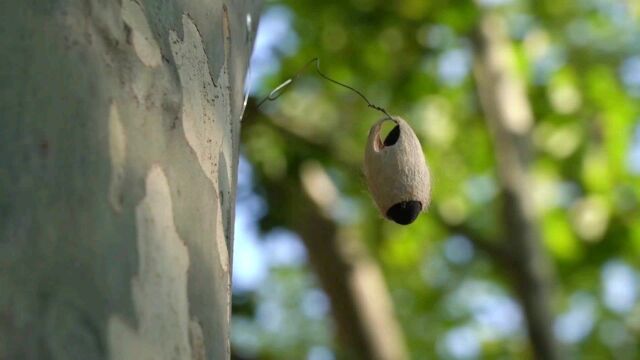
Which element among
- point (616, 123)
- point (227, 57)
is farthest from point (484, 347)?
point (227, 57)

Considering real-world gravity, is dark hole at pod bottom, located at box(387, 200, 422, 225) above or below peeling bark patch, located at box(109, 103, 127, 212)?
above

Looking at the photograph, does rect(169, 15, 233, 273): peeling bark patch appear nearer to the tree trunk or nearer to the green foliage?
the tree trunk

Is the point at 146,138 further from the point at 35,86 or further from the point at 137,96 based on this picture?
the point at 35,86

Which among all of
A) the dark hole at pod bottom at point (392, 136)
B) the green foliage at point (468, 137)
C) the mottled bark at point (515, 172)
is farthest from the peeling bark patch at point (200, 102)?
the mottled bark at point (515, 172)

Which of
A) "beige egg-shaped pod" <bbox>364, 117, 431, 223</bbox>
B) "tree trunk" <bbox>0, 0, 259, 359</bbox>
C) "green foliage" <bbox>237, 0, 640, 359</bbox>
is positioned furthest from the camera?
"green foliage" <bbox>237, 0, 640, 359</bbox>

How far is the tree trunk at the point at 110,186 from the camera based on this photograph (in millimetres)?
1312

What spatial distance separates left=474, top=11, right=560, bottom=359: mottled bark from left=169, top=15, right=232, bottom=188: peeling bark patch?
440cm

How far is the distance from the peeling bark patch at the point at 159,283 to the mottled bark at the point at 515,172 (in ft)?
14.9

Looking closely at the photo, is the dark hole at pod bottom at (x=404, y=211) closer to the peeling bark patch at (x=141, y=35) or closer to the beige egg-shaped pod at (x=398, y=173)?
the beige egg-shaped pod at (x=398, y=173)

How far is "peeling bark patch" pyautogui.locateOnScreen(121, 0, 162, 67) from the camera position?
1503 millimetres

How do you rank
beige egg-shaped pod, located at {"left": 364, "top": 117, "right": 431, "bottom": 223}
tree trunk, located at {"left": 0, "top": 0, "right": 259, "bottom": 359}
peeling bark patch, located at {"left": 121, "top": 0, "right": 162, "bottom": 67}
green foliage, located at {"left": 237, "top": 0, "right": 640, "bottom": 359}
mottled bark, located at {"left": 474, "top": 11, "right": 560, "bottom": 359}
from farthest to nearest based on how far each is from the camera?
green foliage, located at {"left": 237, "top": 0, "right": 640, "bottom": 359} < mottled bark, located at {"left": 474, "top": 11, "right": 560, "bottom": 359} < beige egg-shaped pod, located at {"left": 364, "top": 117, "right": 431, "bottom": 223} < peeling bark patch, located at {"left": 121, "top": 0, "right": 162, "bottom": 67} < tree trunk, located at {"left": 0, "top": 0, "right": 259, "bottom": 359}

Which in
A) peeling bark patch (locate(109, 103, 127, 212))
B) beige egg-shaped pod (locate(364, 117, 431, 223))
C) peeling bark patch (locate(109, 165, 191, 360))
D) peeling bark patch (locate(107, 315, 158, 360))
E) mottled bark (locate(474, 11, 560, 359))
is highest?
mottled bark (locate(474, 11, 560, 359))

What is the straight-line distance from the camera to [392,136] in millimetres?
1985

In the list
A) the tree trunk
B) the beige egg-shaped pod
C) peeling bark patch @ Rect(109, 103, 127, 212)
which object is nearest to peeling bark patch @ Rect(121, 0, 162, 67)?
the tree trunk
